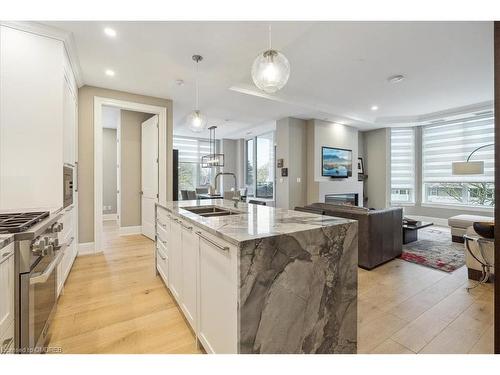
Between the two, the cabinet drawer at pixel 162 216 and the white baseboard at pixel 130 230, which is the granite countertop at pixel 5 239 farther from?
the white baseboard at pixel 130 230

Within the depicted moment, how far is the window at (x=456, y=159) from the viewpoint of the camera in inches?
220

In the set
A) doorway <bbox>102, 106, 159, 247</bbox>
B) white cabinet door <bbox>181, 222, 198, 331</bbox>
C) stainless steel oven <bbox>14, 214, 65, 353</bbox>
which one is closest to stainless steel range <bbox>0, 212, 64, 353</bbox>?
stainless steel oven <bbox>14, 214, 65, 353</bbox>

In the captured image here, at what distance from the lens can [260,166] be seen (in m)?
8.79

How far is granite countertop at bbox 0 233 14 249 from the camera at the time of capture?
110 cm

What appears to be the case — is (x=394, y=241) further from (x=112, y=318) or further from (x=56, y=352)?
(x=56, y=352)

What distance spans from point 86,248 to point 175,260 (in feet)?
8.20

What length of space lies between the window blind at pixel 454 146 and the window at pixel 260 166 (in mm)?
4464

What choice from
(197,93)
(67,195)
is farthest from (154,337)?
(197,93)

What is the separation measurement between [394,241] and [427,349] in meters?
2.00

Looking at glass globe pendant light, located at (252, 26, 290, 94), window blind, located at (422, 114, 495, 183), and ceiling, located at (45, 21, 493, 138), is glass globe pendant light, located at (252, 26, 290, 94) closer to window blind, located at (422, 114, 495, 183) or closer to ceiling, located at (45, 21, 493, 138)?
ceiling, located at (45, 21, 493, 138)

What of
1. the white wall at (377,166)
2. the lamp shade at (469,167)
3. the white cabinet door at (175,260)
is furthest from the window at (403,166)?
the white cabinet door at (175,260)

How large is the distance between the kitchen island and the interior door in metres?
2.98

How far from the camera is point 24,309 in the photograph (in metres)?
1.25
